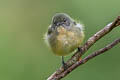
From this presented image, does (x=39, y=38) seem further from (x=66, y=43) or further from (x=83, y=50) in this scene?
(x=83, y=50)

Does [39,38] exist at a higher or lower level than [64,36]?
lower

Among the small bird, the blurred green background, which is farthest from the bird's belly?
the blurred green background

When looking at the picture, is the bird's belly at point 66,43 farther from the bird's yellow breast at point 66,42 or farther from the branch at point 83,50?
the branch at point 83,50

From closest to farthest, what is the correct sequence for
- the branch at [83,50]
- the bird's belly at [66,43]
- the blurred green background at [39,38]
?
the branch at [83,50], the bird's belly at [66,43], the blurred green background at [39,38]

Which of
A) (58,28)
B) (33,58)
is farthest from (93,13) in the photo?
(58,28)

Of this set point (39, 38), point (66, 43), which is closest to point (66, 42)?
point (66, 43)

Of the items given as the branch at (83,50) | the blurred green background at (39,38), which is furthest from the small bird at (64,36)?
the branch at (83,50)
